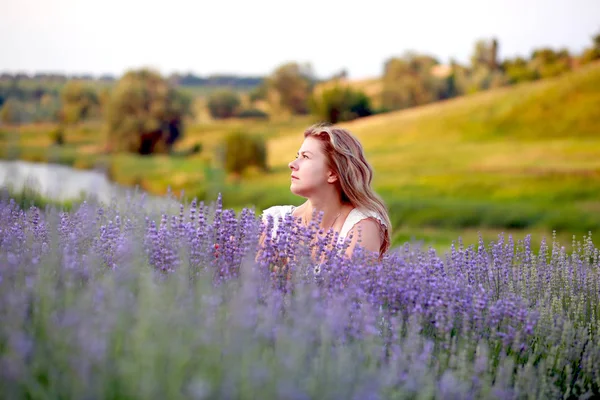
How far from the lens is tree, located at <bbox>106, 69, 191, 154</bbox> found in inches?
1213

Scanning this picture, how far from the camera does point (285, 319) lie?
2.44 metres

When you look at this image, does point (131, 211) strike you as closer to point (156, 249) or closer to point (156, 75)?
point (156, 249)

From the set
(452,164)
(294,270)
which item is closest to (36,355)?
(294,270)

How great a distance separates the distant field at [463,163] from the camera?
15.1m

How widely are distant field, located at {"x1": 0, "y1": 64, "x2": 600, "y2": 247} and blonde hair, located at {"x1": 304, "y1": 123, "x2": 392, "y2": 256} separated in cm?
806

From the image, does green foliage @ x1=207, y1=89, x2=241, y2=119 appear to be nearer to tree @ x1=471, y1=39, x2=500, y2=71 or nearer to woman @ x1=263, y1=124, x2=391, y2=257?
tree @ x1=471, y1=39, x2=500, y2=71

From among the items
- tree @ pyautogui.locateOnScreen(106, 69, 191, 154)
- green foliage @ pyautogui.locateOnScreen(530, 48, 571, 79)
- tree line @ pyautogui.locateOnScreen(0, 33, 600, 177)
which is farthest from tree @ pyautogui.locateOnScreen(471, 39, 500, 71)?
tree @ pyautogui.locateOnScreen(106, 69, 191, 154)

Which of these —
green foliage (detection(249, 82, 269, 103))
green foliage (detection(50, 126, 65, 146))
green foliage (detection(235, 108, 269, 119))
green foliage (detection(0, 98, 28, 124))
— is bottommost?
green foliage (detection(50, 126, 65, 146))

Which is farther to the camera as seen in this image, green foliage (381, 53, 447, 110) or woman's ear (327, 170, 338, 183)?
green foliage (381, 53, 447, 110)

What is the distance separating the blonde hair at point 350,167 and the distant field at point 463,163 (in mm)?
8064

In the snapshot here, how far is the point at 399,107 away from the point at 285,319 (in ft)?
141

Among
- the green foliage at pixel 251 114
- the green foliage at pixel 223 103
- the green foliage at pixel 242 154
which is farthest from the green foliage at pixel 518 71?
the green foliage at pixel 242 154

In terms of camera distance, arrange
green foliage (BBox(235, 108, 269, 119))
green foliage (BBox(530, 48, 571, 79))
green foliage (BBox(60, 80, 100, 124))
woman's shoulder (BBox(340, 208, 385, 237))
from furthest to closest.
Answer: green foliage (BBox(235, 108, 269, 119)), green foliage (BBox(530, 48, 571, 79)), green foliage (BBox(60, 80, 100, 124)), woman's shoulder (BBox(340, 208, 385, 237))

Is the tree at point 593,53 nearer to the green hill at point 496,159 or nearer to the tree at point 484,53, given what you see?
the green hill at point 496,159
